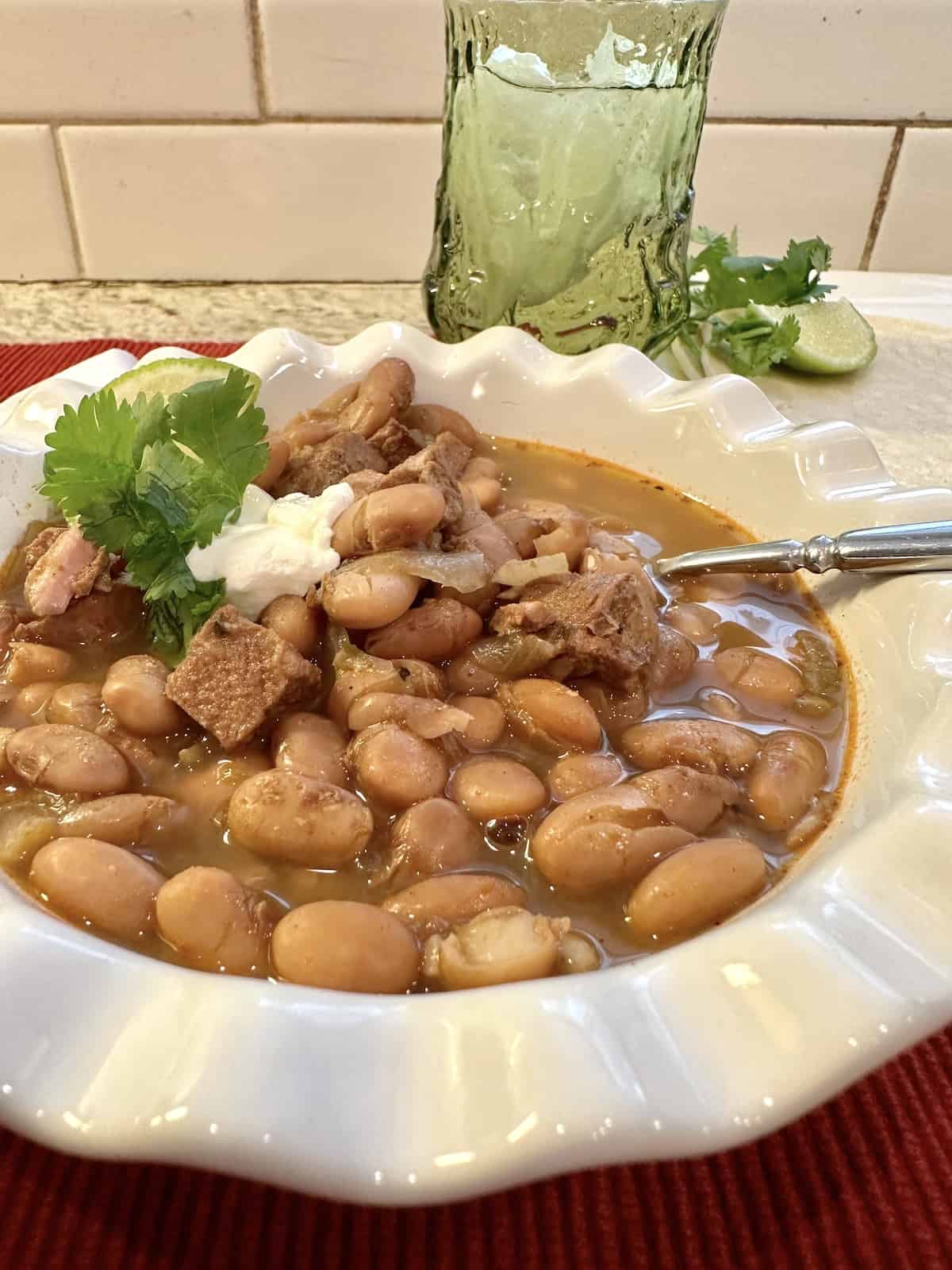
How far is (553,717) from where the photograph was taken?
1.36m

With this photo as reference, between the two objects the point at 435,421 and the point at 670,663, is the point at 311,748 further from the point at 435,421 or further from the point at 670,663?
the point at 435,421

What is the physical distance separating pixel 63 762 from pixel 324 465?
0.71 metres

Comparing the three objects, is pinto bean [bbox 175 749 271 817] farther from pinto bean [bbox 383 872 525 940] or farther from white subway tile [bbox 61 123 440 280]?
white subway tile [bbox 61 123 440 280]

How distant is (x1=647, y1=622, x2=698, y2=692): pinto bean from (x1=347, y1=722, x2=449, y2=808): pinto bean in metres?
0.36

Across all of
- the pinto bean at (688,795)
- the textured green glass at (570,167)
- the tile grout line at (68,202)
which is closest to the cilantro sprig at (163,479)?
the pinto bean at (688,795)

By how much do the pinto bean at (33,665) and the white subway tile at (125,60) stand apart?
1815mm

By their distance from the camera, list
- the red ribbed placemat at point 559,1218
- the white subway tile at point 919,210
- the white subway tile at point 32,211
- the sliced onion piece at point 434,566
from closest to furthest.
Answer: the red ribbed placemat at point 559,1218, the sliced onion piece at point 434,566, the white subway tile at point 32,211, the white subway tile at point 919,210

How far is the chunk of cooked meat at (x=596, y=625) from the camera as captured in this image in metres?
1.41

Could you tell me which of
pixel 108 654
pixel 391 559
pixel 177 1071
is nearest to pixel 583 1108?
pixel 177 1071

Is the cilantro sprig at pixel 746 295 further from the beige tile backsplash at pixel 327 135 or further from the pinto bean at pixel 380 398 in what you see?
the pinto bean at pixel 380 398

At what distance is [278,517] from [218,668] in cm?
32

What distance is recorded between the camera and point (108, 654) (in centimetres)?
150

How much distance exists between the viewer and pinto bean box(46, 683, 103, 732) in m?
1.34

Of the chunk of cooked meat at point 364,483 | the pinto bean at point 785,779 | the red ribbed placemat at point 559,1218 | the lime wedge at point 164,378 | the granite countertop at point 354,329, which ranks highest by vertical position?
the lime wedge at point 164,378
